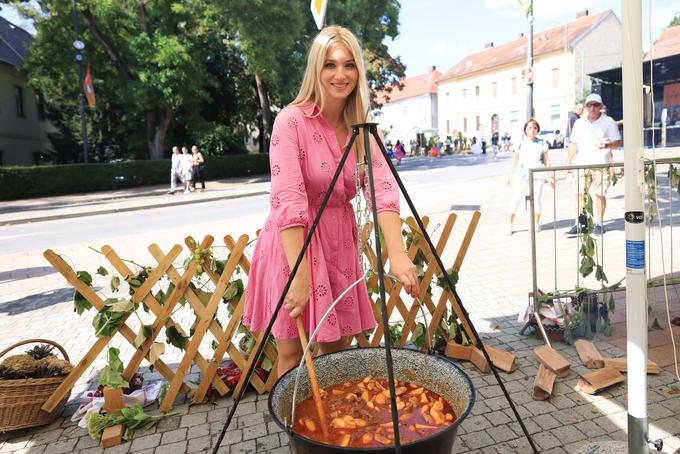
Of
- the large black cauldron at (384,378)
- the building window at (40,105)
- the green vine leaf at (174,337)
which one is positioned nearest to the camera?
the large black cauldron at (384,378)

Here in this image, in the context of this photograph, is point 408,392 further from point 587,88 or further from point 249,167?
point 587,88

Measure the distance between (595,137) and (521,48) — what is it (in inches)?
2213

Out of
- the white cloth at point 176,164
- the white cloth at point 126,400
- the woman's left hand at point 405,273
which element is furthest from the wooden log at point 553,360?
the white cloth at point 176,164

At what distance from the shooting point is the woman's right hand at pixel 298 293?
195 centimetres

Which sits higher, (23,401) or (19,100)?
(19,100)

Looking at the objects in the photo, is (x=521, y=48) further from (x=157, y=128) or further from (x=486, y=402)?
(x=486, y=402)

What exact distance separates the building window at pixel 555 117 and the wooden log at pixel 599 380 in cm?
5245

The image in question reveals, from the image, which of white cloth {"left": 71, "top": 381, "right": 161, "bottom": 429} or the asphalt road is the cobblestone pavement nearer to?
white cloth {"left": 71, "top": 381, "right": 161, "bottom": 429}

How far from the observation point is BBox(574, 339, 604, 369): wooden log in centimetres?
354

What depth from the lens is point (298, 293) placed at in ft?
6.40

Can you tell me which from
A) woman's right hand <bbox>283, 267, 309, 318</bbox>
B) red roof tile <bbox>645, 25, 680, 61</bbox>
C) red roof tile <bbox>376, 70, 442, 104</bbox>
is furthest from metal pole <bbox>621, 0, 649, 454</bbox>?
red roof tile <bbox>376, 70, 442, 104</bbox>

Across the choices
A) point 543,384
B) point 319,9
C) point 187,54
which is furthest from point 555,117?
point 543,384

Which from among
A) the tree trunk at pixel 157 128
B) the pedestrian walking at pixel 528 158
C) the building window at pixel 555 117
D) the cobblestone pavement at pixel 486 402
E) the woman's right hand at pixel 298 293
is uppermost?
the building window at pixel 555 117

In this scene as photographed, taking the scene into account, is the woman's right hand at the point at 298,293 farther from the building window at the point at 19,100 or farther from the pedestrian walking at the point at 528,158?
the building window at the point at 19,100
